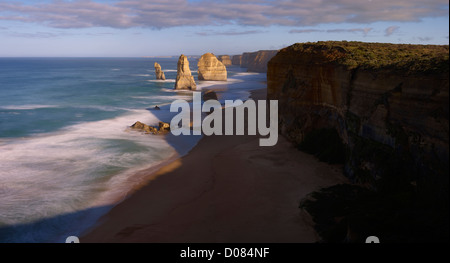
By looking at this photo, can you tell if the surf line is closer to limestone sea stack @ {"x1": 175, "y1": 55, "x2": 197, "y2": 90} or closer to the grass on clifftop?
the grass on clifftop

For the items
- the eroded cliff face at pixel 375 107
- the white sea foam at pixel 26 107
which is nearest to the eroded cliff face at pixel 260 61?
the white sea foam at pixel 26 107

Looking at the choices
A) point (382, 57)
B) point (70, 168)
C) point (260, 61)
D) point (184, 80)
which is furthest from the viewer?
point (260, 61)

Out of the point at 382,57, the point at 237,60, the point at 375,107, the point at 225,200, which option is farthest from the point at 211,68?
the point at 237,60

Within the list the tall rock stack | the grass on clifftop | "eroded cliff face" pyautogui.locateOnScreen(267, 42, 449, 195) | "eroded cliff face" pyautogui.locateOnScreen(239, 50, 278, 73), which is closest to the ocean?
"eroded cliff face" pyautogui.locateOnScreen(267, 42, 449, 195)

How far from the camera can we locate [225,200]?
13.2m

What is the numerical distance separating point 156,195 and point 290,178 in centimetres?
628

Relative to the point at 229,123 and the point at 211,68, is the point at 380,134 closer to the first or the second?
the point at 229,123

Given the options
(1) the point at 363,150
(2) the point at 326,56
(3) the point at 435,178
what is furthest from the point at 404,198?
(2) the point at 326,56

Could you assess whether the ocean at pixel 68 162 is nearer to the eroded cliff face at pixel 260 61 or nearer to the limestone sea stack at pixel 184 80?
the limestone sea stack at pixel 184 80

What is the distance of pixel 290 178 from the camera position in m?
15.0

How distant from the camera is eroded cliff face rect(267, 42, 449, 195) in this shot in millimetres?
9797

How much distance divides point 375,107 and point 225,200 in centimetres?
709

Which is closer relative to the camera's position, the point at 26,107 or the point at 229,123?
the point at 229,123

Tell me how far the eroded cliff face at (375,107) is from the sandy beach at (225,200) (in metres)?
2.03
